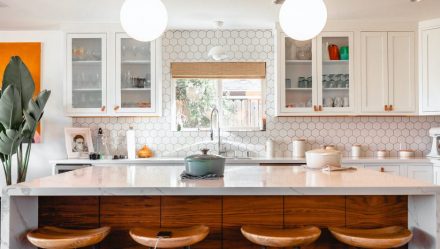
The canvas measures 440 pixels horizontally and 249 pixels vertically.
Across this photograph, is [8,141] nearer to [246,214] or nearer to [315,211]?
[246,214]

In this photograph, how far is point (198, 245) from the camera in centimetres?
215

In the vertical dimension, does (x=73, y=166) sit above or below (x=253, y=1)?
below

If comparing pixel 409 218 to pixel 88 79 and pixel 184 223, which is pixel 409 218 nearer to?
pixel 184 223

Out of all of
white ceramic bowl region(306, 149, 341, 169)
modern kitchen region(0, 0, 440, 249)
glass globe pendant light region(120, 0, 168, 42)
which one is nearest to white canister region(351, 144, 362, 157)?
modern kitchen region(0, 0, 440, 249)

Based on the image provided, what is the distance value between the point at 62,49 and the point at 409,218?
4036 mm

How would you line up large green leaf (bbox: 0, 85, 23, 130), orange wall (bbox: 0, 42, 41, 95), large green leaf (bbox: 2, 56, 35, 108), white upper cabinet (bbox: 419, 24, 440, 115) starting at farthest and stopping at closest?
1. orange wall (bbox: 0, 42, 41, 95)
2. white upper cabinet (bbox: 419, 24, 440, 115)
3. large green leaf (bbox: 2, 56, 35, 108)
4. large green leaf (bbox: 0, 85, 23, 130)

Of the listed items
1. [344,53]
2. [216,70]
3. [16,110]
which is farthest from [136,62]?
[344,53]

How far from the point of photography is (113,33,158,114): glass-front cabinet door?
430cm

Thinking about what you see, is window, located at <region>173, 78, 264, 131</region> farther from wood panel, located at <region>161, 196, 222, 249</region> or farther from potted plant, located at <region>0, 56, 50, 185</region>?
wood panel, located at <region>161, 196, 222, 249</region>

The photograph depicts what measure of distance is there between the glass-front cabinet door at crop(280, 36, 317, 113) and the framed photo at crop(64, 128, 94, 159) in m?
2.34

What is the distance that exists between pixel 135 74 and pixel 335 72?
90.3 inches

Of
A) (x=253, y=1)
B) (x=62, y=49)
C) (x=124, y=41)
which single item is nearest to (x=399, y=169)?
(x=253, y=1)

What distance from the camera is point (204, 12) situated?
3.97 m

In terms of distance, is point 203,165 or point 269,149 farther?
point 269,149
